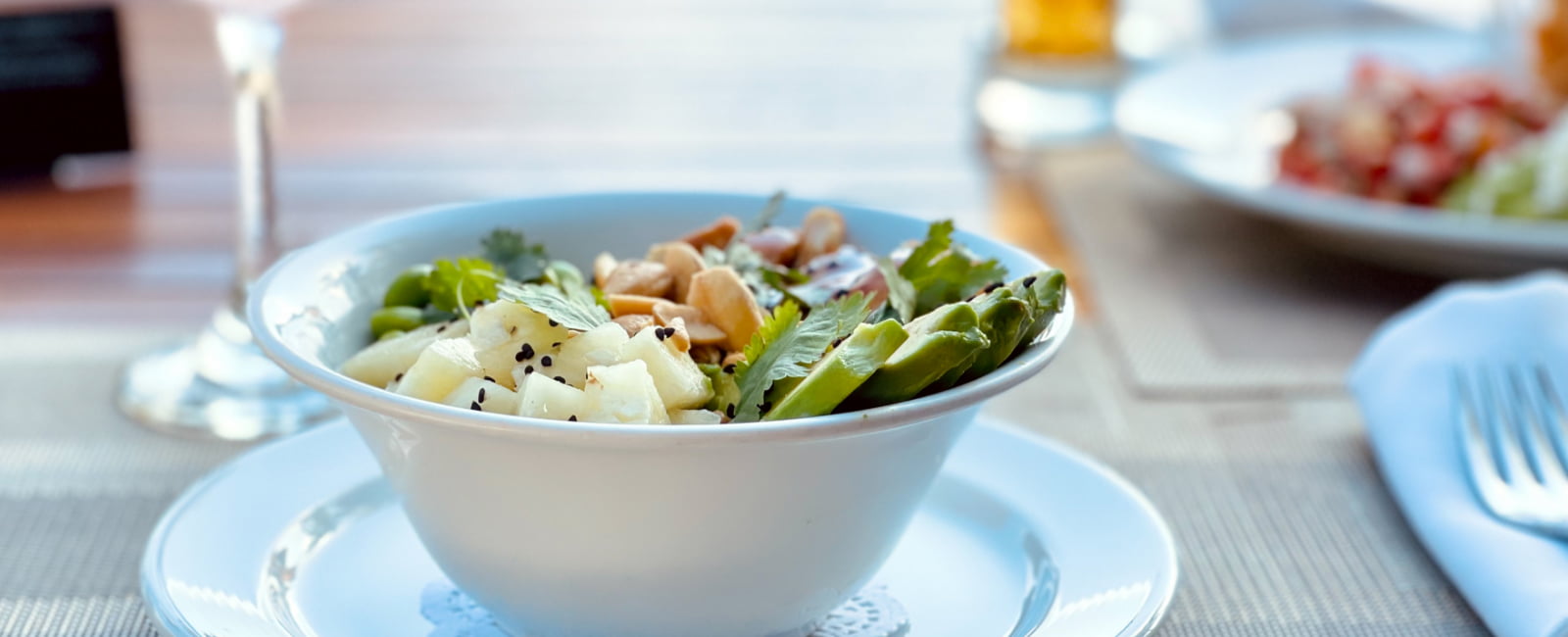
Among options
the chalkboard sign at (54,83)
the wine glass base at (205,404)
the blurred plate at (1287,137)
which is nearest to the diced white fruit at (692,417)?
the wine glass base at (205,404)

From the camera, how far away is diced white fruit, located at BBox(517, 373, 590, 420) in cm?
67

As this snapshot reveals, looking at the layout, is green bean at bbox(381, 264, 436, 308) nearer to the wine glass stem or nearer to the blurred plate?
the wine glass stem

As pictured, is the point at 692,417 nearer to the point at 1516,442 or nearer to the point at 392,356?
the point at 392,356

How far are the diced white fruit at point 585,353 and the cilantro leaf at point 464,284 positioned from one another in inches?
3.9

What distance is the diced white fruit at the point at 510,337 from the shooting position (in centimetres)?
74

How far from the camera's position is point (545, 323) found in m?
0.74

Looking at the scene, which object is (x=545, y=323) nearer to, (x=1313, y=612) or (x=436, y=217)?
(x=436, y=217)

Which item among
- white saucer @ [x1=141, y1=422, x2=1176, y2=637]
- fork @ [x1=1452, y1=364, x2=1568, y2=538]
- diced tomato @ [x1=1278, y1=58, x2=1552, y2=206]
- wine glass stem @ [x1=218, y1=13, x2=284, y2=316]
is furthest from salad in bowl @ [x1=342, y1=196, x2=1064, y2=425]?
diced tomato @ [x1=1278, y1=58, x2=1552, y2=206]

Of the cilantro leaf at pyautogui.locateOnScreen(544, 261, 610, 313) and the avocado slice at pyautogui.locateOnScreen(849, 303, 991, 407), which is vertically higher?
the avocado slice at pyautogui.locateOnScreen(849, 303, 991, 407)

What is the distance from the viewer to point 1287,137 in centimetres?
189

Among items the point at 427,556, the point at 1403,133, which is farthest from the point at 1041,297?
the point at 1403,133

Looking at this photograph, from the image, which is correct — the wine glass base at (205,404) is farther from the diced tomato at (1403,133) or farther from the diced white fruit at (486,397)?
the diced tomato at (1403,133)

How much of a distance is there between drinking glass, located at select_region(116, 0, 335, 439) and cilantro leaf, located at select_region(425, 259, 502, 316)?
0.40 metres

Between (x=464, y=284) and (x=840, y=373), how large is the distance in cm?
25
